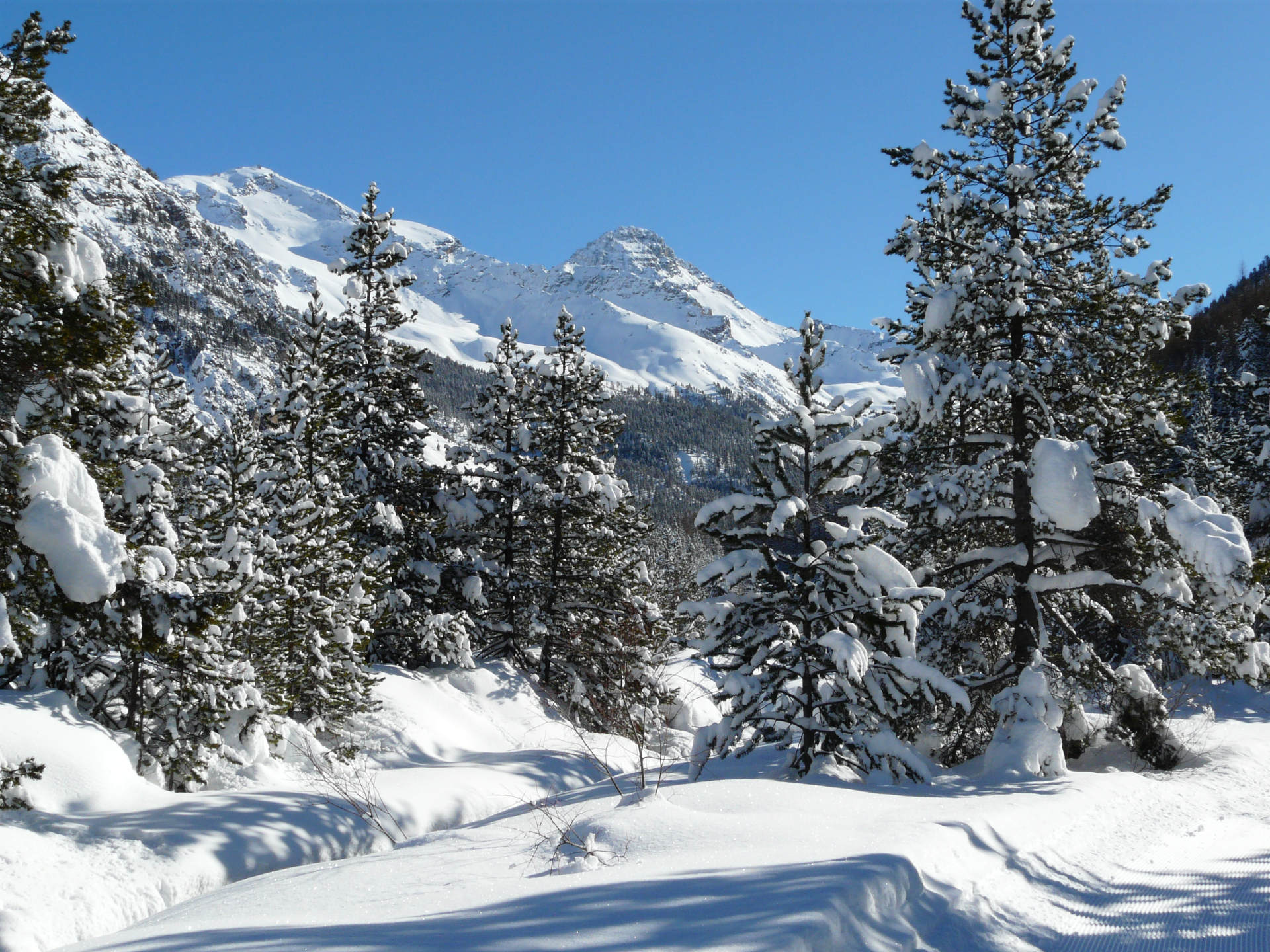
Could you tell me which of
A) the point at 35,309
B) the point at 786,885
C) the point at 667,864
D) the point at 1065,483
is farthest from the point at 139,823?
the point at 1065,483

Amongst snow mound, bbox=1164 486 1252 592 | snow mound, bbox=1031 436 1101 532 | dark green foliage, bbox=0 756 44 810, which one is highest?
snow mound, bbox=1031 436 1101 532

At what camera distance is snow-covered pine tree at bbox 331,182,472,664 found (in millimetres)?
20125

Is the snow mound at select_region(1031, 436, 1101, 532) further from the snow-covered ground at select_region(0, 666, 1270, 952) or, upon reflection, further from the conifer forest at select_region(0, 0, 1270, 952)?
the snow-covered ground at select_region(0, 666, 1270, 952)

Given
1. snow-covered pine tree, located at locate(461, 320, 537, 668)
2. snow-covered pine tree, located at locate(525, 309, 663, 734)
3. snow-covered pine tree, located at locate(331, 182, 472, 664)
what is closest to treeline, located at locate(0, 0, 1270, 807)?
snow-covered pine tree, located at locate(331, 182, 472, 664)

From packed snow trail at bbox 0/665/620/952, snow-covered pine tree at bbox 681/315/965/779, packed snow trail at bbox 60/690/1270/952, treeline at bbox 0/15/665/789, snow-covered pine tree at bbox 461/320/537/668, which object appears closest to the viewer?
packed snow trail at bbox 60/690/1270/952

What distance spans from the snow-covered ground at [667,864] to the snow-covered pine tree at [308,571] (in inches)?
135

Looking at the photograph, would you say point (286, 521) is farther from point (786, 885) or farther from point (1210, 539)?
point (1210, 539)

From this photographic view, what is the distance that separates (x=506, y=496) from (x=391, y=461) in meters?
3.38

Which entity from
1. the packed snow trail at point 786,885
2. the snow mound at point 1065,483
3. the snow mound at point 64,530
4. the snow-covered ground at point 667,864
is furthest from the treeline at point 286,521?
the snow mound at point 1065,483

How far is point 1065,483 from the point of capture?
991cm

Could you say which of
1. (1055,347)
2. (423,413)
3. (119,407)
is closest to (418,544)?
(423,413)

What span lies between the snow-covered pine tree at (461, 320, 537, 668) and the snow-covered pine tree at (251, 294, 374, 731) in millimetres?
4857

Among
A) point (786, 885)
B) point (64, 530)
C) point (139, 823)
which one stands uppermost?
point (64, 530)

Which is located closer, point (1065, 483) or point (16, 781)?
point (16, 781)
